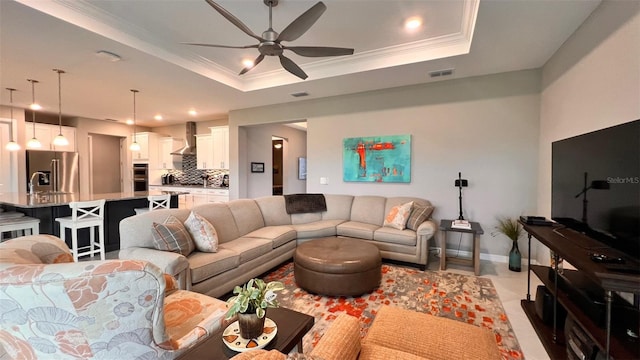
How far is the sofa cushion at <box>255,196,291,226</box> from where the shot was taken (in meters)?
4.23

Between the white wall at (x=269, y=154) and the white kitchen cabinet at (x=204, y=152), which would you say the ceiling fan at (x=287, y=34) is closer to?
the white wall at (x=269, y=154)

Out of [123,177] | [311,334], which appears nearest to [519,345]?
[311,334]

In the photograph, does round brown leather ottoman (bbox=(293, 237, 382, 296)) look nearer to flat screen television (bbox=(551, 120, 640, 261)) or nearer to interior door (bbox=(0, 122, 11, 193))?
flat screen television (bbox=(551, 120, 640, 261))

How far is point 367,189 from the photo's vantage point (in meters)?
4.76

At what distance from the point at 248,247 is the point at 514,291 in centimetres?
297

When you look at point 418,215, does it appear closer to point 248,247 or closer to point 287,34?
point 248,247

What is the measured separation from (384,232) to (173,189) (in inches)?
235

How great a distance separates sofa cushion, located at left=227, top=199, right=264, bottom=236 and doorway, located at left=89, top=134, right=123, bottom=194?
6.05m

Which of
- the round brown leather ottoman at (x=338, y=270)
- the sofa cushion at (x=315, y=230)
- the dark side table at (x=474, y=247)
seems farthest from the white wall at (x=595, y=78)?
the sofa cushion at (x=315, y=230)

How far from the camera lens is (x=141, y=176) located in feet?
25.6

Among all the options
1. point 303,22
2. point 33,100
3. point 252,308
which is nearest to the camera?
point 252,308

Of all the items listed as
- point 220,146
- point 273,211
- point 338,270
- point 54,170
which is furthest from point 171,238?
point 54,170

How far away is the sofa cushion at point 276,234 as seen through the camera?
135 inches

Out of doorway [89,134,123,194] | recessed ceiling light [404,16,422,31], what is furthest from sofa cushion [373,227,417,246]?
doorway [89,134,123,194]
